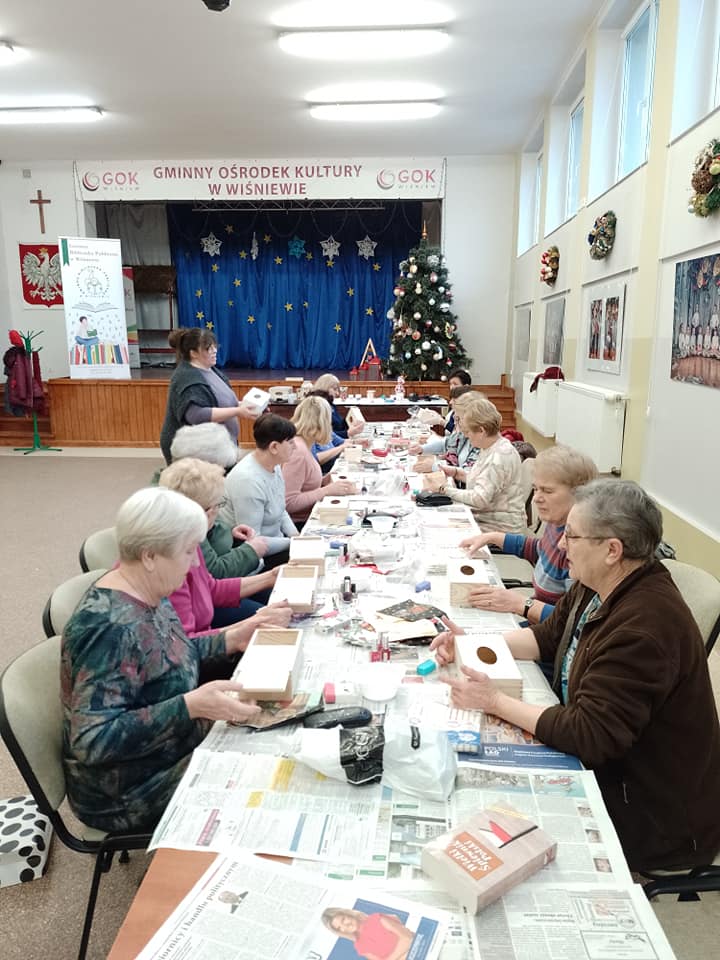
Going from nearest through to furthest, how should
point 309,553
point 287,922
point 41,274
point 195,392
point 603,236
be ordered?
point 287,922 < point 309,553 < point 195,392 < point 603,236 < point 41,274

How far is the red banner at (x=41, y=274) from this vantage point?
10195 mm

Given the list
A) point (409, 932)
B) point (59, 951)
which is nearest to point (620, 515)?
point (409, 932)

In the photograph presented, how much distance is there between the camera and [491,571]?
8.33 feet

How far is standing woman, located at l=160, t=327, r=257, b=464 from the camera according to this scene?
4.22 metres

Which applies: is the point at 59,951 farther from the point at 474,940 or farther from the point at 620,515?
the point at 620,515

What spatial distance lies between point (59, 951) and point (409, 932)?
4.54 ft

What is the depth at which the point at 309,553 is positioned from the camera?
8.23 feet

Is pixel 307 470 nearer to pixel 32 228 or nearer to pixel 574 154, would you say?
pixel 574 154

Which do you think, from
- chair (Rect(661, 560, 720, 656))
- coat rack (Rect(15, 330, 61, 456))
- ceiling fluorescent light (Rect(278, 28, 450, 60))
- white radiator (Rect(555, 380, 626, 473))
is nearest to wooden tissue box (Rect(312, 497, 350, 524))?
chair (Rect(661, 560, 720, 656))

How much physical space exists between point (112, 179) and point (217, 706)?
10214mm

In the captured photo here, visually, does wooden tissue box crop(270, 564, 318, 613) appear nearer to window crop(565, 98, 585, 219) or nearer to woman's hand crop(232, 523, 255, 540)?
woman's hand crop(232, 523, 255, 540)

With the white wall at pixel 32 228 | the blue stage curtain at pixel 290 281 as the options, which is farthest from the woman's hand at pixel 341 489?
the blue stage curtain at pixel 290 281

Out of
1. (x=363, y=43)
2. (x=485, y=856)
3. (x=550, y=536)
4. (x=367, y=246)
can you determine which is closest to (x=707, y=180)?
(x=550, y=536)

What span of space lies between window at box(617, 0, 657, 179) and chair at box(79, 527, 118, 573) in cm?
480
